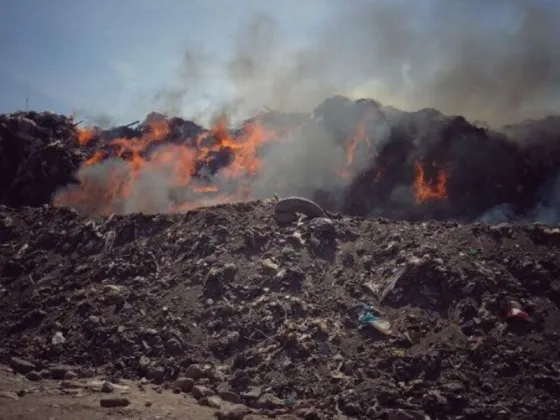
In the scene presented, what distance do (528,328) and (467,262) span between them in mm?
1611

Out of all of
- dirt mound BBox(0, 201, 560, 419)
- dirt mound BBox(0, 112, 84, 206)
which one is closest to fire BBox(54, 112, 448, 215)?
dirt mound BBox(0, 112, 84, 206)

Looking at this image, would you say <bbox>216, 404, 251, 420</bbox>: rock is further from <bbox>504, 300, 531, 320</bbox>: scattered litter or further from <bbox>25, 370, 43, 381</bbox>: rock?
<bbox>504, 300, 531, 320</bbox>: scattered litter

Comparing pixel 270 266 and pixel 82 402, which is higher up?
pixel 270 266

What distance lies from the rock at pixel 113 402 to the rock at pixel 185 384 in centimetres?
94

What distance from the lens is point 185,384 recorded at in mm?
6699

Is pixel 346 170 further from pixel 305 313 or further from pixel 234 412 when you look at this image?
pixel 234 412

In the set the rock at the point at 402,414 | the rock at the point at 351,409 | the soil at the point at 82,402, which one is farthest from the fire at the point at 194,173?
the rock at the point at 402,414

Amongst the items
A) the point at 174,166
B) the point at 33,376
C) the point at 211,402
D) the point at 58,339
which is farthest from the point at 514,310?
the point at 174,166

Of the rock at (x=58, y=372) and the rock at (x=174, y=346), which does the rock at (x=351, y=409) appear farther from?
the rock at (x=58, y=372)

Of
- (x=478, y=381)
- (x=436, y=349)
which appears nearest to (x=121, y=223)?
(x=436, y=349)

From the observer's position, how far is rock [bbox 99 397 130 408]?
231 inches

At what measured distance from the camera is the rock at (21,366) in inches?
286

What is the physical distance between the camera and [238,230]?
33.2 ft

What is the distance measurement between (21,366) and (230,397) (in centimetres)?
371
